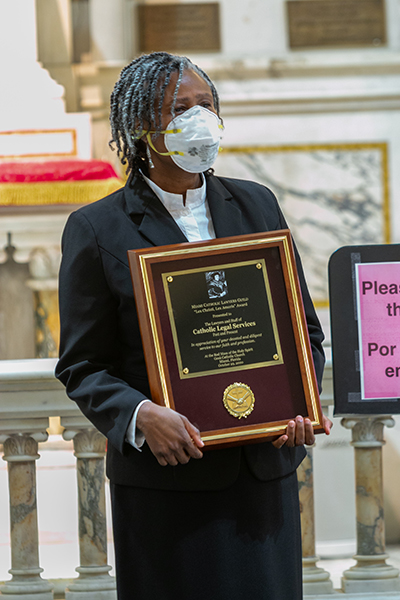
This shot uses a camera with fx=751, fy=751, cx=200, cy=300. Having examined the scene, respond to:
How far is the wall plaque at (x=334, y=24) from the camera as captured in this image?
19.1ft

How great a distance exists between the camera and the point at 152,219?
5.27ft

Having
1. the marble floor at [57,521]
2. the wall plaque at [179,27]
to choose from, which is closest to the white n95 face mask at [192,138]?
the marble floor at [57,521]

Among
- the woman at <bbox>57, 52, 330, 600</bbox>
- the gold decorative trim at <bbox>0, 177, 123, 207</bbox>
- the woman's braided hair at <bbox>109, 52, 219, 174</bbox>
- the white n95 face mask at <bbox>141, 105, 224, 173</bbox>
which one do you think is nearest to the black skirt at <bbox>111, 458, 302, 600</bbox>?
the woman at <bbox>57, 52, 330, 600</bbox>

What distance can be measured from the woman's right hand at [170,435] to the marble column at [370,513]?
0.97 meters

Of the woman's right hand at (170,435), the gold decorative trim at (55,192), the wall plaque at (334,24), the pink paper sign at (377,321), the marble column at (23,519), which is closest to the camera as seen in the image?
the woman's right hand at (170,435)

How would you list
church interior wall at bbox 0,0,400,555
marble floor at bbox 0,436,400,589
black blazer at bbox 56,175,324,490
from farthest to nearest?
church interior wall at bbox 0,0,400,555 → marble floor at bbox 0,436,400,589 → black blazer at bbox 56,175,324,490

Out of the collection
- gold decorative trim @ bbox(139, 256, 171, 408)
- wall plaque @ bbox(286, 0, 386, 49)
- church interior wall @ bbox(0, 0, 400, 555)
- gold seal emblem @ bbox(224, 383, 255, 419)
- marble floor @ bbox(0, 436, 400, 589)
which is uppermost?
wall plaque @ bbox(286, 0, 386, 49)

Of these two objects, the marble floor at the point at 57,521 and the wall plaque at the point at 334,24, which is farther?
the wall plaque at the point at 334,24

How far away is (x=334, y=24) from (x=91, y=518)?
187 inches

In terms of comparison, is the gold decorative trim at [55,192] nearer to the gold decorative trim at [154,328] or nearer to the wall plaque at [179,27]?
the wall plaque at [179,27]

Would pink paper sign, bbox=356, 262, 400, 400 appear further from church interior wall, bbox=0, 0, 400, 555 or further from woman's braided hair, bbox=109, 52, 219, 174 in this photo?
church interior wall, bbox=0, 0, 400, 555

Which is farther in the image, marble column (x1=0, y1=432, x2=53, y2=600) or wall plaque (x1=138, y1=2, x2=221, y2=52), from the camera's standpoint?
wall plaque (x1=138, y1=2, x2=221, y2=52)

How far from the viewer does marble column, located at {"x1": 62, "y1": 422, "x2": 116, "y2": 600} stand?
221 centimetres

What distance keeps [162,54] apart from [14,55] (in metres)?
3.42
